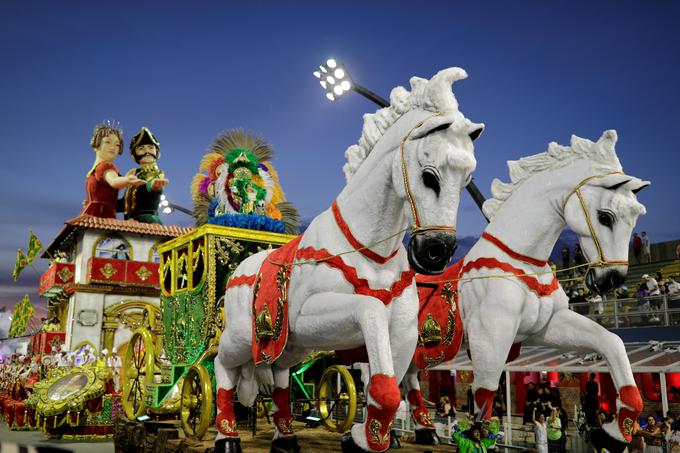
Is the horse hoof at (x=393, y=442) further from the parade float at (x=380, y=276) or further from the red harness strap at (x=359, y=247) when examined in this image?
the red harness strap at (x=359, y=247)

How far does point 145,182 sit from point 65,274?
4.41 m

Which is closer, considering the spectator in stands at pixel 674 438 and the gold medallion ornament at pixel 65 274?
the spectator in stands at pixel 674 438

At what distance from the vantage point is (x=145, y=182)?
23359mm

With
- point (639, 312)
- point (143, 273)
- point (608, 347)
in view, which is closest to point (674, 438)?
point (608, 347)

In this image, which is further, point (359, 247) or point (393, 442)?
point (393, 442)

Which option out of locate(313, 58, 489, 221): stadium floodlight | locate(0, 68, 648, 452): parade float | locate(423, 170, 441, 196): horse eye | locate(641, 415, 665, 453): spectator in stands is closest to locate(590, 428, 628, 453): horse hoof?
locate(0, 68, 648, 452): parade float

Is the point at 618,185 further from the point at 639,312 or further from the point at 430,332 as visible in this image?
the point at 639,312

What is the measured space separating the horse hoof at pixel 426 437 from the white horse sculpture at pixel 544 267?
80 cm

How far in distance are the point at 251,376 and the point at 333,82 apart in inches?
243

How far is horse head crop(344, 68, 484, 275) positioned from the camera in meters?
2.93

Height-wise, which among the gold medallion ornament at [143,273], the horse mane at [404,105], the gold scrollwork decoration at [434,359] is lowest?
the gold scrollwork decoration at [434,359]

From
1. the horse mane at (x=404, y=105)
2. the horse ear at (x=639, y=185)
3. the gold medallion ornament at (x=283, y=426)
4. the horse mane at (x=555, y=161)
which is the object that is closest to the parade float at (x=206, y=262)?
the gold medallion ornament at (x=283, y=426)

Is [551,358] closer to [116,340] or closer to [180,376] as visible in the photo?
[180,376]

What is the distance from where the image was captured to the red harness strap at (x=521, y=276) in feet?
14.9
